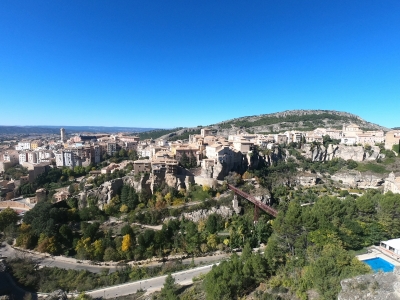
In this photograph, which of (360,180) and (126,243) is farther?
(360,180)

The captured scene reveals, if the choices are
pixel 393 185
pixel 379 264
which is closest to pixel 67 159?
pixel 379 264

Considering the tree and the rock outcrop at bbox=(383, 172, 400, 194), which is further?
the rock outcrop at bbox=(383, 172, 400, 194)

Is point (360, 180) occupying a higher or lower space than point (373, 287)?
lower

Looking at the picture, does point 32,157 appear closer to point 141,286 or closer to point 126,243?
point 126,243

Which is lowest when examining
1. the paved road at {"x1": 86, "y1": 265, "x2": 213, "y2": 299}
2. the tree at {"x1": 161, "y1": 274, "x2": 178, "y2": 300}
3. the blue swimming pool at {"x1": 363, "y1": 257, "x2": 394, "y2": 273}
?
the paved road at {"x1": 86, "y1": 265, "x2": 213, "y2": 299}

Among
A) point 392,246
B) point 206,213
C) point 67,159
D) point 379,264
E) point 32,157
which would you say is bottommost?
point 206,213

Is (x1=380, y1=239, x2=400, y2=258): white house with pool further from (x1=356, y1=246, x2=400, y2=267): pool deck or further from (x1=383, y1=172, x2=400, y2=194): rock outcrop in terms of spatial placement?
(x1=383, y1=172, x2=400, y2=194): rock outcrop

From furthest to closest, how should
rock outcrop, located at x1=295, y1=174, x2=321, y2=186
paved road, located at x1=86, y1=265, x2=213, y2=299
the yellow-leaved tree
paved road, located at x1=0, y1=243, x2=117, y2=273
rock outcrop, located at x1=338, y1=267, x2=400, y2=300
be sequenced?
rock outcrop, located at x1=295, y1=174, x2=321, y2=186 → the yellow-leaved tree → paved road, located at x1=0, y1=243, x2=117, y2=273 → paved road, located at x1=86, y1=265, x2=213, y2=299 → rock outcrop, located at x1=338, y1=267, x2=400, y2=300

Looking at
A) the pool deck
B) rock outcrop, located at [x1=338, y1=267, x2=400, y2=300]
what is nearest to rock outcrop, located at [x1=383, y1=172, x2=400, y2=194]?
the pool deck
